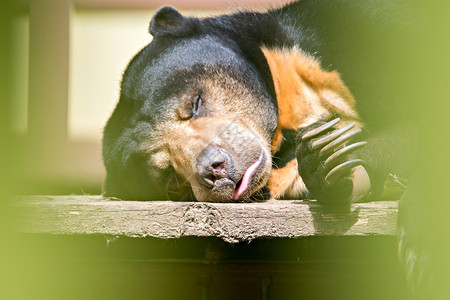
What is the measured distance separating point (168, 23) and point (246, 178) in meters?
1.22

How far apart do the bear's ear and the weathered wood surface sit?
1.64 meters

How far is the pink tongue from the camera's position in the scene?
280 cm

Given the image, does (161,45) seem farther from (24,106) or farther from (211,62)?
(24,106)

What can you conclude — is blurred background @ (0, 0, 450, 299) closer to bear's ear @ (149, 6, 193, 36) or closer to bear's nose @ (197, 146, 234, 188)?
bear's ear @ (149, 6, 193, 36)

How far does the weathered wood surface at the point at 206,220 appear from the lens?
212 cm

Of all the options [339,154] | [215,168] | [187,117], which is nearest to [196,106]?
[187,117]

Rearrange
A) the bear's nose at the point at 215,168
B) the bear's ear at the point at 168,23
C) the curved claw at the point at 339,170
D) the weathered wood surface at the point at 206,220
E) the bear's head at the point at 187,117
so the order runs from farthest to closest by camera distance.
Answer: the bear's ear at the point at 168,23 < the bear's head at the point at 187,117 < the bear's nose at the point at 215,168 < the curved claw at the point at 339,170 < the weathered wood surface at the point at 206,220

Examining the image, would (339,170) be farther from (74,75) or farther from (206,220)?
(74,75)

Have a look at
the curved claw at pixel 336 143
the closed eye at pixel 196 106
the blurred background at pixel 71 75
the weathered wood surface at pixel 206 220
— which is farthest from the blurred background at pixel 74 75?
the curved claw at pixel 336 143

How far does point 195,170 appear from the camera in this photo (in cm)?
288

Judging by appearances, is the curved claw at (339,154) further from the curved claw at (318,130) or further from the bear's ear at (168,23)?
the bear's ear at (168,23)

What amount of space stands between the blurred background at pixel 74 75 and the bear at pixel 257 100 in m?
1.99

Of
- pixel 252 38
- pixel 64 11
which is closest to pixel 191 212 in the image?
pixel 252 38

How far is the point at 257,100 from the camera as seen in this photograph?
3283 millimetres
